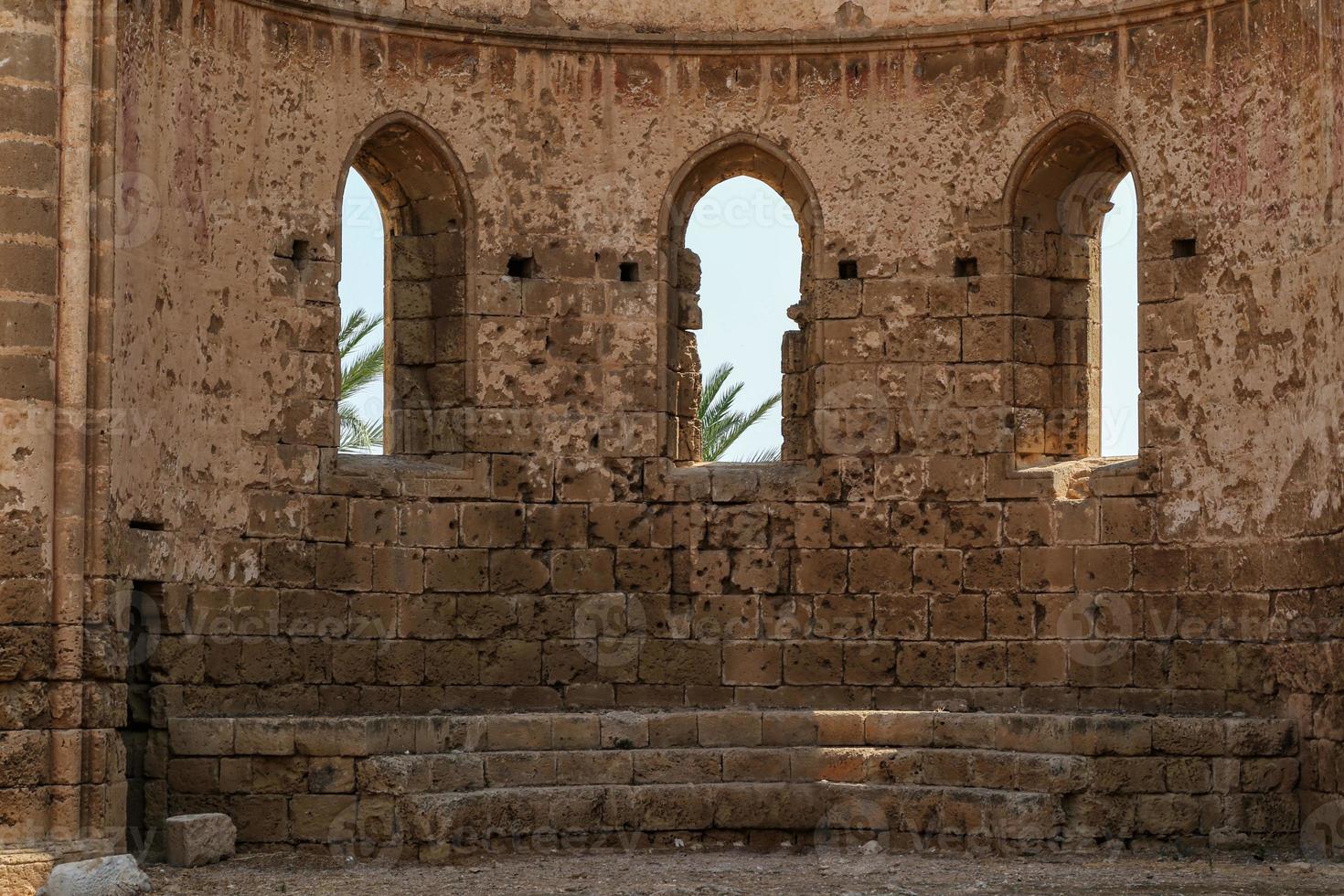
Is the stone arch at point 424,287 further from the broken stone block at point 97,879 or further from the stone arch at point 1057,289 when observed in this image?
the broken stone block at point 97,879

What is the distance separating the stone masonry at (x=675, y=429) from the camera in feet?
40.5

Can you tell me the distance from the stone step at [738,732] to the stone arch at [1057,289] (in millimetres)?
2269

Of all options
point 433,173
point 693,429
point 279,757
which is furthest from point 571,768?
point 433,173

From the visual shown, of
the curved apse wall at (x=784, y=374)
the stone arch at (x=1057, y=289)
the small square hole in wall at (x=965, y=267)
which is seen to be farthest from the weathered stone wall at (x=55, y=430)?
the stone arch at (x=1057, y=289)

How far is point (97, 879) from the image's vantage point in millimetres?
10594

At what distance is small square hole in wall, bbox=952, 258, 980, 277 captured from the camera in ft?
47.3

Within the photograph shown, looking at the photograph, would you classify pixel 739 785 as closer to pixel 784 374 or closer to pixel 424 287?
Answer: pixel 784 374

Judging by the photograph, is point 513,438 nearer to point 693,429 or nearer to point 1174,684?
point 693,429

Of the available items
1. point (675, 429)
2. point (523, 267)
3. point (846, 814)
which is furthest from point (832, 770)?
point (523, 267)

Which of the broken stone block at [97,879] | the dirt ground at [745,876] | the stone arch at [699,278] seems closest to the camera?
the broken stone block at [97,879]

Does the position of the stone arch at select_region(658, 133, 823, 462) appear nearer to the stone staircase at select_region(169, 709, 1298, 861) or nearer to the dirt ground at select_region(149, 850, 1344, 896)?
the stone staircase at select_region(169, 709, 1298, 861)

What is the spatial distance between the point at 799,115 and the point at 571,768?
4973mm

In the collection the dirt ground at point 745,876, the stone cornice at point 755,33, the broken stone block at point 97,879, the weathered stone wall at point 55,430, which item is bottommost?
the dirt ground at point 745,876

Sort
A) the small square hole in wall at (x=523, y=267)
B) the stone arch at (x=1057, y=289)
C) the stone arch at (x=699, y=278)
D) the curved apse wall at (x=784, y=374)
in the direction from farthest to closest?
1. the stone arch at (x=699, y=278)
2. the small square hole in wall at (x=523, y=267)
3. the stone arch at (x=1057, y=289)
4. the curved apse wall at (x=784, y=374)
